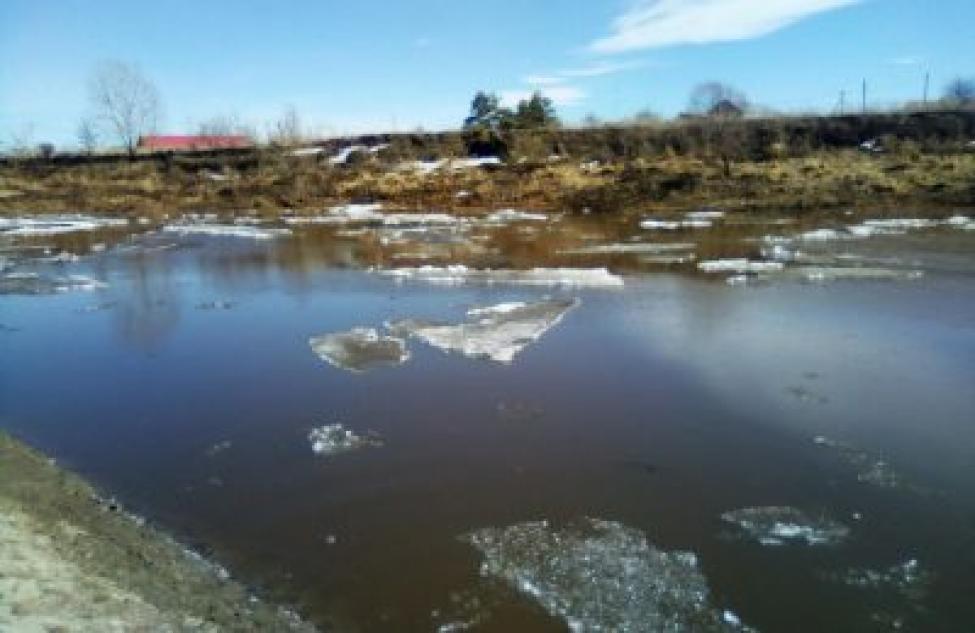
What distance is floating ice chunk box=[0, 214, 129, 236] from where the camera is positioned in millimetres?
32072

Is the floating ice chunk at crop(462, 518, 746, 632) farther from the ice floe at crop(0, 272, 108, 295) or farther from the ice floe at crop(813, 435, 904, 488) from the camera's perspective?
the ice floe at crop(0, 272, 108, 295)

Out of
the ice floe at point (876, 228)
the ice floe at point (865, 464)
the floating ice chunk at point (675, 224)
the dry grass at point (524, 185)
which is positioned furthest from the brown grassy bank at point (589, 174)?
the ice floe at point (865, 464)

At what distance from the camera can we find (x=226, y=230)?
3052cm

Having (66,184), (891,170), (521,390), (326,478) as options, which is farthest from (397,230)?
(66,184)

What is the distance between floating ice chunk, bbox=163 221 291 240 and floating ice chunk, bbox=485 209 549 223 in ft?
21.7

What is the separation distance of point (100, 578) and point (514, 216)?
85.7 feet

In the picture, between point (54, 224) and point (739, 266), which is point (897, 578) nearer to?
point (739, 266)

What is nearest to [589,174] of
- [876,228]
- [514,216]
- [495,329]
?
[514,216]

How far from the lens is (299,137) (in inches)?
2147

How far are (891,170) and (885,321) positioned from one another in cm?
1988

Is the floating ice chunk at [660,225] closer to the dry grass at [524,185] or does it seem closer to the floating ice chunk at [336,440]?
the dry grass at [524,185]

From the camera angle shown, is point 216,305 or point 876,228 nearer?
point 216,305

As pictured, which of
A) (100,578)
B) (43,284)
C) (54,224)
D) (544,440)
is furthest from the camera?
(54,224)

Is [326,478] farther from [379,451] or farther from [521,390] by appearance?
[521,390]
